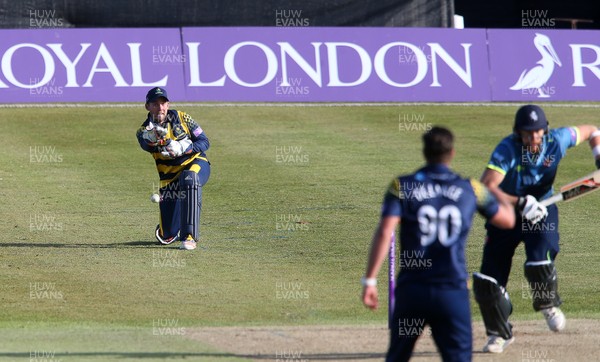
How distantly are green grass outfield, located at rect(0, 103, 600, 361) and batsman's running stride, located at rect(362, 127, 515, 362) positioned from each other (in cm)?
273

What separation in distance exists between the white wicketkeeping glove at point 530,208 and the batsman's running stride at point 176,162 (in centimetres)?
635

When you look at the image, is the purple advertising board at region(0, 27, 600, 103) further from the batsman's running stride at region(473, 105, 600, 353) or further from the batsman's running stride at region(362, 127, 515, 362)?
the batsman's running stride at region(362, 127, 515, 362)

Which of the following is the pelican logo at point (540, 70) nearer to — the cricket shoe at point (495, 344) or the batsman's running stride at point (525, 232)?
the batsman's running stride at point (525, 232)

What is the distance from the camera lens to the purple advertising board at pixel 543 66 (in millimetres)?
26406

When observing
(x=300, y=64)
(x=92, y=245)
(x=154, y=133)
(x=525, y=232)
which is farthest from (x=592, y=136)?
(x=300, y=64)

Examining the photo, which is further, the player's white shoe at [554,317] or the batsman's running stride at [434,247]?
the player's white shoe at [554,317]

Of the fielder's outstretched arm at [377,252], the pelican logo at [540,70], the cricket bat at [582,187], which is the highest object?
the pelican logo at [540,70]

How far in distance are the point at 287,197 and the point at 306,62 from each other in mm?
7299

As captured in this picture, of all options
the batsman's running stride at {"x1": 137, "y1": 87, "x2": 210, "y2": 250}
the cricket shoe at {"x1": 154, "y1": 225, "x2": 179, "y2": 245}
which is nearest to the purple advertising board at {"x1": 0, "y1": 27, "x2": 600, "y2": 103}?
the cricket shoe at {"x1": 154, "y1": 225, "x2": 179, "y2": 245}

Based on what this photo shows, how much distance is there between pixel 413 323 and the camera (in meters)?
7.99

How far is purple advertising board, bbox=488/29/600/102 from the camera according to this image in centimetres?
2641

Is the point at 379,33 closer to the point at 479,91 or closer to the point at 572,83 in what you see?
the point at 479,91

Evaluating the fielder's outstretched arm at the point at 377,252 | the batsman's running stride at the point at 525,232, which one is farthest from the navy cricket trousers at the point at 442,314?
the batsman's running stride at the point at 525,232

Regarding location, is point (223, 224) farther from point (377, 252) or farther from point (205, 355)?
point (377, 252)
